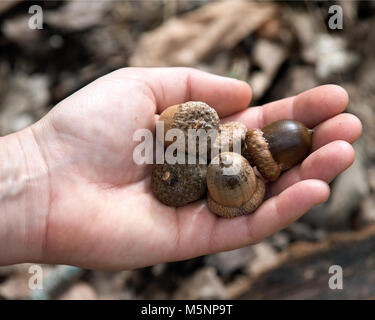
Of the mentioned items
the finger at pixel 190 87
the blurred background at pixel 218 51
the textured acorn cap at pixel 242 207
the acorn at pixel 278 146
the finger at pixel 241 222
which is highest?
the blurred background at pixel 218 51

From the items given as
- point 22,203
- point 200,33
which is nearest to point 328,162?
point 22,203

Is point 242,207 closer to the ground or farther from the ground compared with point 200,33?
closer to the ground

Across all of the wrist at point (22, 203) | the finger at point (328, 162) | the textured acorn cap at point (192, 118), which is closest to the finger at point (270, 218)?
the finger at point (328, 162)

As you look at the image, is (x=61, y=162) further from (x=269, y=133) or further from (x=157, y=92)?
(x=269, y=133)

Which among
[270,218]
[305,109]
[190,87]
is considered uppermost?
[190,87]

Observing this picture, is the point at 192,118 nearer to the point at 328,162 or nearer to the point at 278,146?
the point at 278,146

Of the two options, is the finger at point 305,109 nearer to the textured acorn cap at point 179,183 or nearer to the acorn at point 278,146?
the acorn at point 278,146
